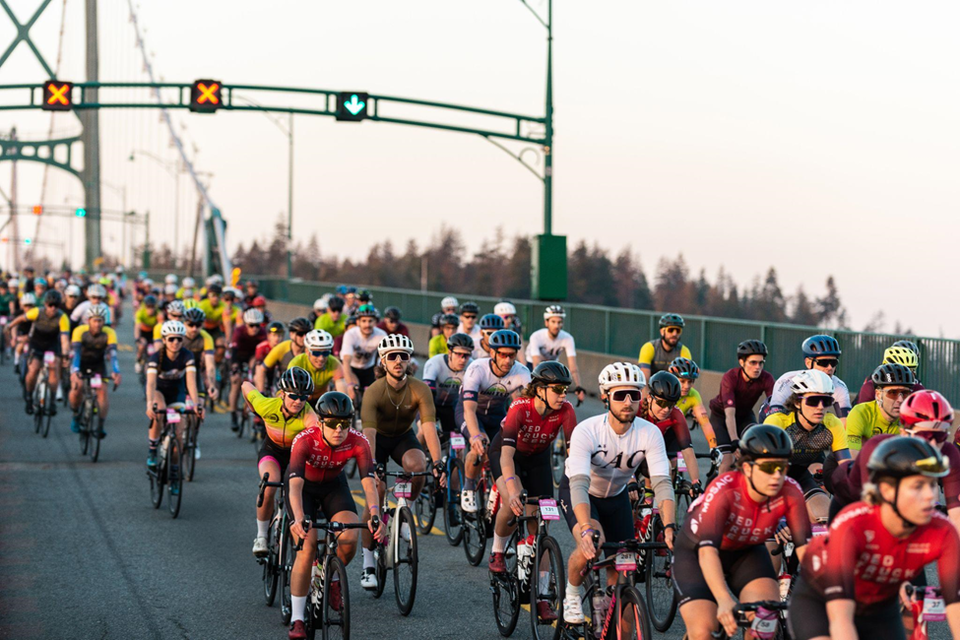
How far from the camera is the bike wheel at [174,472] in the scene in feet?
43.2

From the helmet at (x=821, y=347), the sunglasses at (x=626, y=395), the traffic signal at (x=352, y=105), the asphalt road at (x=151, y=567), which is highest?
the traffic signal at (x=352, y=105)

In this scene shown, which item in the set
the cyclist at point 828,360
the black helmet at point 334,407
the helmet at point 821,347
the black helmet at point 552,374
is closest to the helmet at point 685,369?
the cyclist at point 828,360

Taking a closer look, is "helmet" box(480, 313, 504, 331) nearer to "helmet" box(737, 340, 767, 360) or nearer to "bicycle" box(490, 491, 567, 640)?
"helmet" box(737, 340, 767, 360)

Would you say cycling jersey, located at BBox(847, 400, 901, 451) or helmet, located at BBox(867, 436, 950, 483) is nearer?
helmet, located at BBox(867, 436, 950, 483)

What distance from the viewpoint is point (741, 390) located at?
37.6ft

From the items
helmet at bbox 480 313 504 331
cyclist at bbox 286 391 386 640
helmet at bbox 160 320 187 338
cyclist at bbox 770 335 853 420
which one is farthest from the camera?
helmet at bbox 160 320 187 338

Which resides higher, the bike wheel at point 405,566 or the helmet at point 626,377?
the helmet at point 626,377

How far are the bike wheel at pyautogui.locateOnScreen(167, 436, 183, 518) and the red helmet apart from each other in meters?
8.51

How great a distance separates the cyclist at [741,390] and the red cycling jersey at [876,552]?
606 centimetres

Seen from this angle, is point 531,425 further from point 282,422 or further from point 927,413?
point 927,413

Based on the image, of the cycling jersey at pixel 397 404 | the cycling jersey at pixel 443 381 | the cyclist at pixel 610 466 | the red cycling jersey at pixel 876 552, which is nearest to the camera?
the red cycling jersey at pixel 876 552

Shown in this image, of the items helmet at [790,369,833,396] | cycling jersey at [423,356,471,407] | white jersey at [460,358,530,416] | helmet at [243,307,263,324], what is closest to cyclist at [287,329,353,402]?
cycling jersey at [423,356,471,407]

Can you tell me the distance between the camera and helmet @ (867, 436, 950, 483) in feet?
15.1

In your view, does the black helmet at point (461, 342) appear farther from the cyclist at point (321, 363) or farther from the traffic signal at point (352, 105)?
the traffic signal at point (352, 105)
